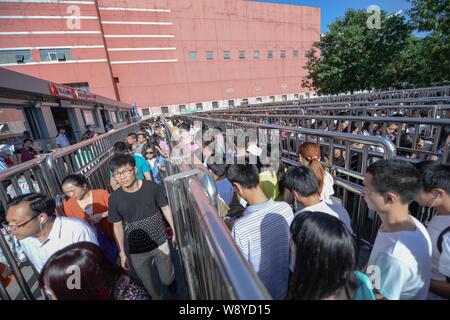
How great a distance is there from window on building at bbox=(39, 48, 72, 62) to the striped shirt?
107ft

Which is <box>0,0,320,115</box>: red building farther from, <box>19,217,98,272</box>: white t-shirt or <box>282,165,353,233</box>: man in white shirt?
<box>282,165,353,233</box>: man in white shirt

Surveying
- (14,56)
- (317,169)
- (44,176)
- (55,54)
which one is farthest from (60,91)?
(14,56)

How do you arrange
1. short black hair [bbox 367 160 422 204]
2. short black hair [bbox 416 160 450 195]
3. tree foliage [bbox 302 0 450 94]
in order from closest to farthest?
short black hair [bbox 367 160 422 204]
short black hair [bbox 416 160 450 195]
tree foliage [bbox 302 0 450 94]

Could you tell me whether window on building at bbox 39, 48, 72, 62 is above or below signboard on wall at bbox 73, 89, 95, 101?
above

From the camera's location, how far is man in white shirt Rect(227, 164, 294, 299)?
1.67m

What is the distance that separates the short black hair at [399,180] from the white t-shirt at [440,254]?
35 cm

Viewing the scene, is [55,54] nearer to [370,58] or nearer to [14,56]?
[14,56]

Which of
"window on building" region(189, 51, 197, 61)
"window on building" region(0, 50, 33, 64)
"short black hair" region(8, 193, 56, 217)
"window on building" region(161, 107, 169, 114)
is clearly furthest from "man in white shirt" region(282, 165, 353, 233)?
"window on building" region(189, 51, 197, 61)

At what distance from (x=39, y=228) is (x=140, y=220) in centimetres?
84

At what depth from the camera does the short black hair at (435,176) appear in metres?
1.56

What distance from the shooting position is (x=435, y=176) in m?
1.59

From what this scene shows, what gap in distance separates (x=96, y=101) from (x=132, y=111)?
40.2 feet
